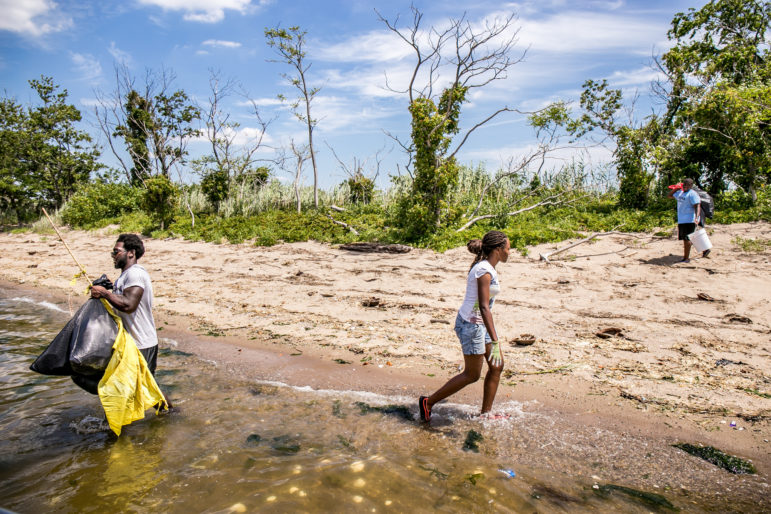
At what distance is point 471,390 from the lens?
17.6 ft

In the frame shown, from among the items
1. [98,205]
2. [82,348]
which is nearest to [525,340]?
[82,348]

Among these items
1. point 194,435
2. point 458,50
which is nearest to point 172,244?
point 458,50

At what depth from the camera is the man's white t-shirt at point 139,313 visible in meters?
4.15

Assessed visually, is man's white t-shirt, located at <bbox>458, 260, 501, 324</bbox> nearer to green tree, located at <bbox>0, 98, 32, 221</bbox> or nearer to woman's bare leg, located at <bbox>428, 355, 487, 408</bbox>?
woman's bare leg, located at <bbox>428, 355, 487, 408</bbox>

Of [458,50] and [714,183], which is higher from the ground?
[458,50]

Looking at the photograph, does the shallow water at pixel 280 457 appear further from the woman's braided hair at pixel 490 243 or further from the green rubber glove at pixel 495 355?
the woman's braided hair at pixel 490 243

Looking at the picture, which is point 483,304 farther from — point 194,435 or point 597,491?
point 194,435

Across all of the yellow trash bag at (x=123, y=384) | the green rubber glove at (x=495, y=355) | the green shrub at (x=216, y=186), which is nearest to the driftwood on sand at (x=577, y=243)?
the green rubber glove at (x=495, y=355)

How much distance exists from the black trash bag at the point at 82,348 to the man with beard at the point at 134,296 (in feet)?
0.72

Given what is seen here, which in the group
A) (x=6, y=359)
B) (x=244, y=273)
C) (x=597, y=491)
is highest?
(x=244, y=273)

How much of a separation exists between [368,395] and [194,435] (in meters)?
1.89

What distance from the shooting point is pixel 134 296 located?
4.09m

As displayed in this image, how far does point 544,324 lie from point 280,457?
15.5 ft

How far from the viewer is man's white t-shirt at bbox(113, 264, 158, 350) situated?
4148 mm
